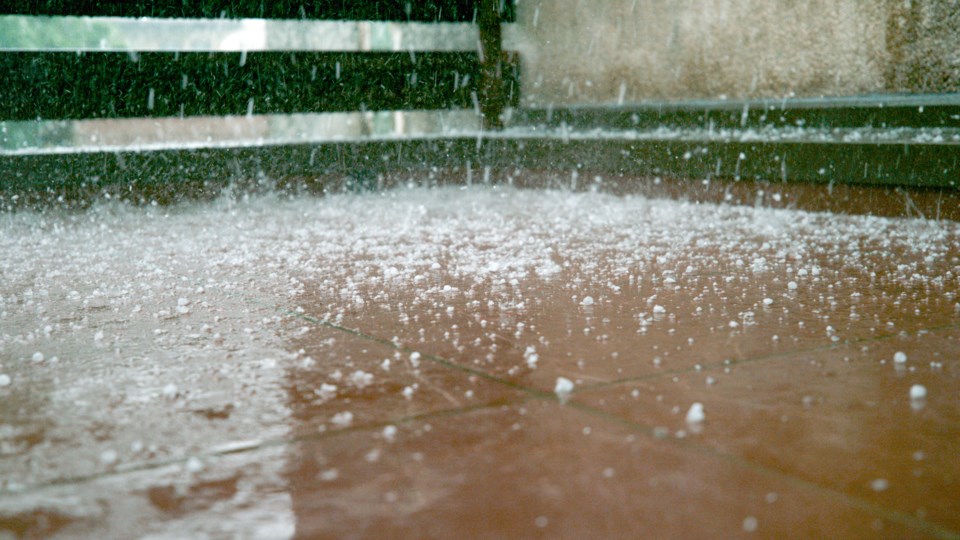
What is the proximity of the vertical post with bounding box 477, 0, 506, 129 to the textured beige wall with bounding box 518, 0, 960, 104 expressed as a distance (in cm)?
39

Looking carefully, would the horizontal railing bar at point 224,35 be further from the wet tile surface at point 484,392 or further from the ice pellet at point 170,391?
the ice pellet at point 170,391

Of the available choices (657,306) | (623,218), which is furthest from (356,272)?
(623,218)

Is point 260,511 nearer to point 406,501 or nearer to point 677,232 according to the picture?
point 406,501

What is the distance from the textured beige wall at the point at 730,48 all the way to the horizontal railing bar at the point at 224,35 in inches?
17.9

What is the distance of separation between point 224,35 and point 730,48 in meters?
2.35

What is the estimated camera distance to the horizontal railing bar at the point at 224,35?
334cm

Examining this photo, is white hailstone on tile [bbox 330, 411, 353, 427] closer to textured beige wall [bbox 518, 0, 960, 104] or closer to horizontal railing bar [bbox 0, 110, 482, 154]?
horizontal railing bar [bbox 0, 110, 482, 154]

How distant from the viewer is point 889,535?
0.63 m

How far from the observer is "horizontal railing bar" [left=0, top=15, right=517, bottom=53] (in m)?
3.34

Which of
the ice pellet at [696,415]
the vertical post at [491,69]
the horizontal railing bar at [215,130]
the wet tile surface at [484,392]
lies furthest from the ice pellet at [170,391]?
the vertical post at [491,69]

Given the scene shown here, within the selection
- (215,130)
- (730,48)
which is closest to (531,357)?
(730,48)

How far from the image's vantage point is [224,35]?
13.8 feet

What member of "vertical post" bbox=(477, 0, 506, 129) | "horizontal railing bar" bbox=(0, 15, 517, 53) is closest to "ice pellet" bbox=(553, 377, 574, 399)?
"horizontal railing bar" bbox=(0, 15, 517, 53)

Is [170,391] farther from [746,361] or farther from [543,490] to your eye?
[746,361]
